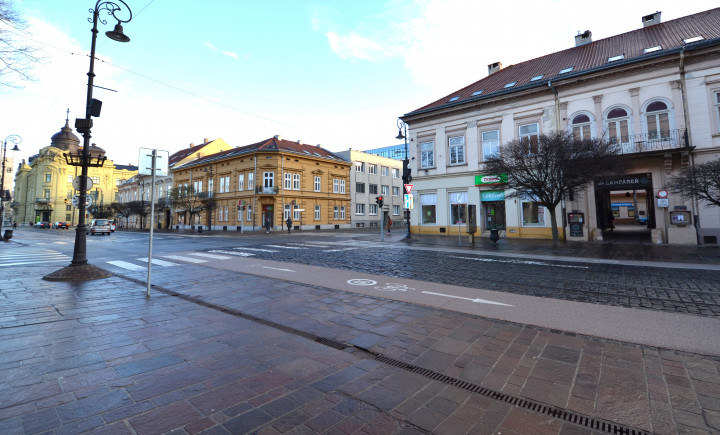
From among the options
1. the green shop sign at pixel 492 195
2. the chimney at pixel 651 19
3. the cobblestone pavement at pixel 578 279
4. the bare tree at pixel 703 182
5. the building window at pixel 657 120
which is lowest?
the cobblestone pavement at pixel 578 279

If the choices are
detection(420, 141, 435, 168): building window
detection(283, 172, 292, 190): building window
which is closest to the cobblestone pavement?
detection(420, 141, 435, 168): building window

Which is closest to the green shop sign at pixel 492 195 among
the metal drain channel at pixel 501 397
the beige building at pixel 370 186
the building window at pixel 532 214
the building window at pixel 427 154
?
the building window at pixel 532 214

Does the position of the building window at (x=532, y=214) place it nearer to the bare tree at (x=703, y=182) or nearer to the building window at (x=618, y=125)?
the building window at (x=618, y=125)

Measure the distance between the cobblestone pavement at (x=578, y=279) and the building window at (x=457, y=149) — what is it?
15053mm

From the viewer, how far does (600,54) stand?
70.6ft

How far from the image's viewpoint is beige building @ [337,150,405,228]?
5003cm

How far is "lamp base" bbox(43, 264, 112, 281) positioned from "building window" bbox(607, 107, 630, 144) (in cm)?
2502

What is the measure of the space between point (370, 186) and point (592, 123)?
35.2 metres

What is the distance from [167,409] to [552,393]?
317 cm

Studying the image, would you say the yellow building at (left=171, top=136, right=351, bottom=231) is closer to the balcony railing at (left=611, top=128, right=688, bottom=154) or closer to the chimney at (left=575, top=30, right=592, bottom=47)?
the chimney at (left=575, top=30, right=592, bottom=47)

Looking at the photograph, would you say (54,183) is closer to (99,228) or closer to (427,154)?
(99,228)

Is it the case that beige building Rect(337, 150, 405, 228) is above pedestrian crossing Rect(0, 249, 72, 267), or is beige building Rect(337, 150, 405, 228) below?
above

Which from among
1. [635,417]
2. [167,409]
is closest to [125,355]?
[167,409]

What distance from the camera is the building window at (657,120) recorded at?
1789 cm
